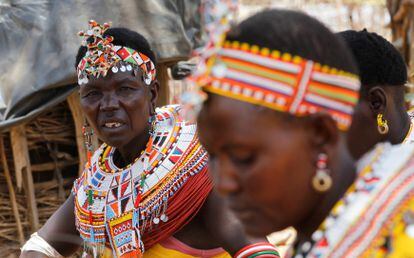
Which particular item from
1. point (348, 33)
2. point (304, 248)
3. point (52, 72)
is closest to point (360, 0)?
point (52, 72)

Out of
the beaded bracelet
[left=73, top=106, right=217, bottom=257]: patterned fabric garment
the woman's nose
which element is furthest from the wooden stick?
the woman's nose

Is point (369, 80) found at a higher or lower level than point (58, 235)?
higher

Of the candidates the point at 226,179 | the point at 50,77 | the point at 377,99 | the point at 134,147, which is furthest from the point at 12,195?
the point at 226,179

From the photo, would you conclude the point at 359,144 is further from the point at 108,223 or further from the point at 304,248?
the point at 108,223

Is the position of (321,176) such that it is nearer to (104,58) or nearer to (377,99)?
(377,99)

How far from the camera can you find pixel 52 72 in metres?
4.74

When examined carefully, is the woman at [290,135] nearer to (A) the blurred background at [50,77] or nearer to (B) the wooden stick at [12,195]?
(A) the blurred background at [50,77]

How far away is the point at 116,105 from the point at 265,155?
1.45 meters

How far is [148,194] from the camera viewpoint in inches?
111

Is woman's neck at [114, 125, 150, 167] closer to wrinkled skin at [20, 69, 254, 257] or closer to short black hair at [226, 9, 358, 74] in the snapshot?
wrinkled skin at [20, 69, 254, 257]

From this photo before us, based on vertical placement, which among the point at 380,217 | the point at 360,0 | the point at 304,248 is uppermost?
the point at 380,217

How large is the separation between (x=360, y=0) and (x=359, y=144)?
28.5 ft

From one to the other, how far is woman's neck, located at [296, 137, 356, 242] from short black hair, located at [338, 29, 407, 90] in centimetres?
89

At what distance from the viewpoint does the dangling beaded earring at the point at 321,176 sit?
147 centimetres
